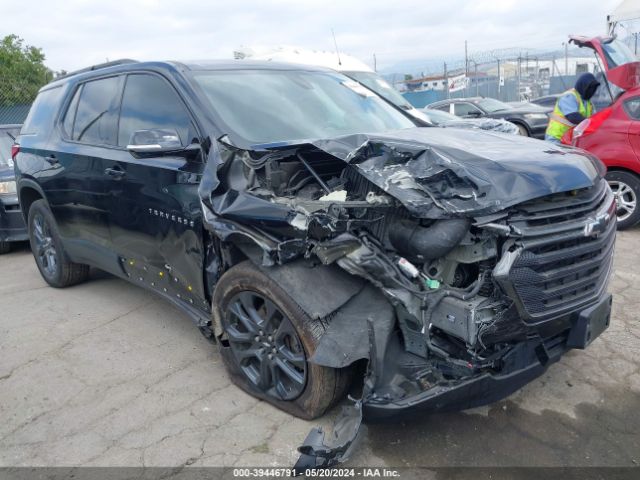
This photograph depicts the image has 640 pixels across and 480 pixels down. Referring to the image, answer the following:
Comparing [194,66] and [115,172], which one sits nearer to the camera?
[194,66]

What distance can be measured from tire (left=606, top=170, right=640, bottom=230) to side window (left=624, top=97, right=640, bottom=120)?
2.11 feet

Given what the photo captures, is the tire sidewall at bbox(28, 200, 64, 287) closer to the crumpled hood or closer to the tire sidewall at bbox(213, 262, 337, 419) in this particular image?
the tire sidewall at bbox(213, 262, 337, 419)

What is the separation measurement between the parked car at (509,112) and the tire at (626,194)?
22.0ft

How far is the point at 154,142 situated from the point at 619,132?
5333 millimetres

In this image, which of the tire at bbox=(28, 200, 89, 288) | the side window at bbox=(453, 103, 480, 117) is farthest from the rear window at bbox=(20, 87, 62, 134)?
the side window at bbox=(453, 103, 480, 117)

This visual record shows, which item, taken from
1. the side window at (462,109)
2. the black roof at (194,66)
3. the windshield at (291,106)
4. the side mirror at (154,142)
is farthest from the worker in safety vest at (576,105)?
the side window at (462,109)

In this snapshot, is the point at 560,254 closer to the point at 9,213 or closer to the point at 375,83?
the point at 9,213

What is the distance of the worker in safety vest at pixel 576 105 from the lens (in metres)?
6.73

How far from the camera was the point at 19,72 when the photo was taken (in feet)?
59.6

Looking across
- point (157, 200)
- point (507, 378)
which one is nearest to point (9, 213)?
point (157, 200)

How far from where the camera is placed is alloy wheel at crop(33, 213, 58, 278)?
17.1ft

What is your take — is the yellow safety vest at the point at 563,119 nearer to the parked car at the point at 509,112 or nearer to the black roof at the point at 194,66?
the black roof at the point at 194,66

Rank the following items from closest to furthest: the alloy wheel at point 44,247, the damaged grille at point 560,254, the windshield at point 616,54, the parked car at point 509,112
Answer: the damaged grille at point 560,254 → the alloy wheel at point 44,247 → the windshield at point 616,54 → the parked car at point 509,112

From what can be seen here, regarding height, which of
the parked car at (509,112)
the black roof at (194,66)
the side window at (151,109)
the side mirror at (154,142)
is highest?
the black roof at (194,66)
